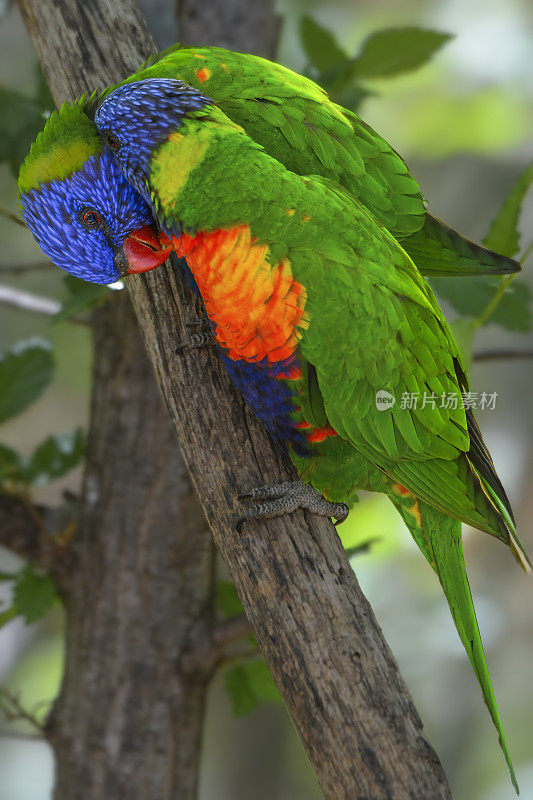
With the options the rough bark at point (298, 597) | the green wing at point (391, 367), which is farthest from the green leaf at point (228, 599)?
the green wing at point (391, 367)

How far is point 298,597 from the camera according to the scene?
3.20 feet

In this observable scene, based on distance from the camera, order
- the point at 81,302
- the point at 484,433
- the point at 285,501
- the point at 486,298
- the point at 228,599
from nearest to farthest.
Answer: the point at 285,501, the point at 81,302, the point at 486,298, the point at 228,599, the point at 484,433

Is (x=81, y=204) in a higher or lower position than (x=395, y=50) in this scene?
lower

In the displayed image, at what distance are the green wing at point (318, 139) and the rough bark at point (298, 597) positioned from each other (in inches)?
11.3

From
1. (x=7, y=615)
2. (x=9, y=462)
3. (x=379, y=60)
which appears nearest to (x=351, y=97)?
(x=379, y=60)

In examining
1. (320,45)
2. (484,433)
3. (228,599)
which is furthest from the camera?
(484,433)

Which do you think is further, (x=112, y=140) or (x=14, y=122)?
(x=14, y=122)

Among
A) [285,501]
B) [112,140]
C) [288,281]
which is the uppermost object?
[112,140]

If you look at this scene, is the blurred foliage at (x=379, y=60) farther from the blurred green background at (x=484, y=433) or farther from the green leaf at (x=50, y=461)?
the blurred green background at (x=484, y=433)

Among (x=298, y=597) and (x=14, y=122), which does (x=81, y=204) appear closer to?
(x=14, y=122)

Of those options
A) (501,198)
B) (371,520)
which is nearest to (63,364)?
(371,520)

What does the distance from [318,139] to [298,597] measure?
672 mm

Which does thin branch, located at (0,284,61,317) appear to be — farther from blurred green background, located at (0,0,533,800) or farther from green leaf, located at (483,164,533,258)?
→ blurred green background, located at (0,0,533,800)

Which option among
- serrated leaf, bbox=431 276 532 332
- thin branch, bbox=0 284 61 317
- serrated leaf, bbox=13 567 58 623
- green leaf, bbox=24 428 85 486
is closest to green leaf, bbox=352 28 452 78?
serrated leaf, bbox=431 276 532 332
